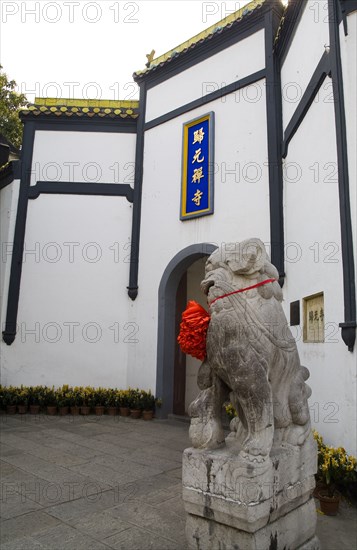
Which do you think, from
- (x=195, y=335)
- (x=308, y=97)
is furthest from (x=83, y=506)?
(x=308, y=97)

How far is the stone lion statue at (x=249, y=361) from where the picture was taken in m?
2.40

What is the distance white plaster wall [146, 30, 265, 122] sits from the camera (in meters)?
7.05

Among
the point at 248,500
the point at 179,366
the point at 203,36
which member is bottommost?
the point at 248,500

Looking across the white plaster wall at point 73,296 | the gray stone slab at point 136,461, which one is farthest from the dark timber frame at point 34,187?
the gray stone slab at point 136,461

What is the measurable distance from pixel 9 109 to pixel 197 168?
7.93m

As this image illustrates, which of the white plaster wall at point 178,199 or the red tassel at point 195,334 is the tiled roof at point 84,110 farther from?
the red tassel at point 195,334

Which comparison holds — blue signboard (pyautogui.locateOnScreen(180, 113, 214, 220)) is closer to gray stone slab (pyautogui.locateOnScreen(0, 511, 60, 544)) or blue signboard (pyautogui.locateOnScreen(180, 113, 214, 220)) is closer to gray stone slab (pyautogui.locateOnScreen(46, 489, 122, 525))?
gray stone slab (pyautogui.locateOnScreen(46, 489, 122, 525))

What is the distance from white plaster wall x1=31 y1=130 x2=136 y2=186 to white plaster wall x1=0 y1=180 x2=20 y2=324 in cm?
55

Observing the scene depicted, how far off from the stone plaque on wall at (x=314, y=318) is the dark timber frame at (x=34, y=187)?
487 centimetres

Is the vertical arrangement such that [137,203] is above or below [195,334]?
above

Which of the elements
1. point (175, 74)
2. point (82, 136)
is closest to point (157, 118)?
point (175, 74)

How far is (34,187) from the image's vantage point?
871 cm

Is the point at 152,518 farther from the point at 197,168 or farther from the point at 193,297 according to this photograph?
the point at 193,297

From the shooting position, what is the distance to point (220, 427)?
2.61 m
